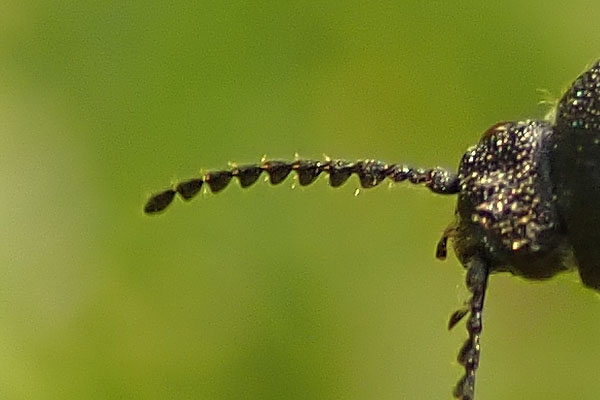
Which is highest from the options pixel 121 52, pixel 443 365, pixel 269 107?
pixel 121 52

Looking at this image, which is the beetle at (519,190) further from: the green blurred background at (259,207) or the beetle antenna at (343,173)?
the green blurred background at (259,207)

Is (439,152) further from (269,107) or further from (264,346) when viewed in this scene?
(264,346)

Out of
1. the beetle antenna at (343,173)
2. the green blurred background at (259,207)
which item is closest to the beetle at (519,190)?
the beetle antenna at (343,173)

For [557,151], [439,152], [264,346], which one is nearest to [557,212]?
[557,151]

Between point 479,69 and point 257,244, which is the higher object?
point 479,69

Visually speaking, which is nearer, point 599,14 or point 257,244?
point 257,244

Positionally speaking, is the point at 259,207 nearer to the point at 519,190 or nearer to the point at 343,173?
the point at 343,173

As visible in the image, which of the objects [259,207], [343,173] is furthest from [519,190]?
[259,207]

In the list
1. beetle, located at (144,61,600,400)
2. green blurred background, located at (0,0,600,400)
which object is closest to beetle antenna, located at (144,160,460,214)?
beetle, located at (144,61,600,400)
